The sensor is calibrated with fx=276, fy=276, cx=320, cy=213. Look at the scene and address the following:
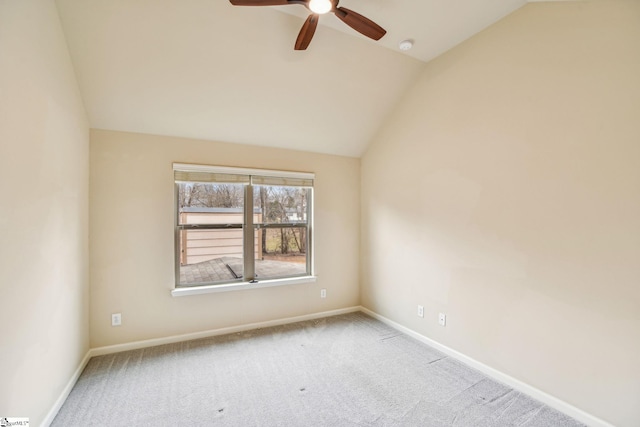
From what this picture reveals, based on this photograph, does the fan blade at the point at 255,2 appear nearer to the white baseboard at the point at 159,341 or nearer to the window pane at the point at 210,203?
the window pane at the point at 210,203

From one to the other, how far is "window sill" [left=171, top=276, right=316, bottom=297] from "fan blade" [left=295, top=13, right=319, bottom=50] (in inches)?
103

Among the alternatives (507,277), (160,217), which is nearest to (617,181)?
(507,277)

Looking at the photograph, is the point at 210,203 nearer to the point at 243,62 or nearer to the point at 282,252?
the point at 282,252

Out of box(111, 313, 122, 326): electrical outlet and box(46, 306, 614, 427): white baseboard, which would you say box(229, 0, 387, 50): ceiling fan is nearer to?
Answer: box(46, 306, 614, 427): white baseboard

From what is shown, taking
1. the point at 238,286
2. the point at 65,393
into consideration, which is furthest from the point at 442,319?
the point at 65,393

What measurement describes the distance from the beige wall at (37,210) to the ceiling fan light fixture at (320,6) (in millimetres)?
1573

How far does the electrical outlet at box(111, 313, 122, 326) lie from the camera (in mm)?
2811

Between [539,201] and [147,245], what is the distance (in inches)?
144

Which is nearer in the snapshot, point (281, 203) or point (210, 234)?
point (210, 234)

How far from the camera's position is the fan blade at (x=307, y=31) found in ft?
6.02

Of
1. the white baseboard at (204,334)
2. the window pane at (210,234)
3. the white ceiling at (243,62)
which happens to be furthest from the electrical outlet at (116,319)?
the white ceiling at (243,62)

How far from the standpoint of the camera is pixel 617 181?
1.74m

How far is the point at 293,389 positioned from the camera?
2260 mm

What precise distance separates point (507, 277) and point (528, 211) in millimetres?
576
